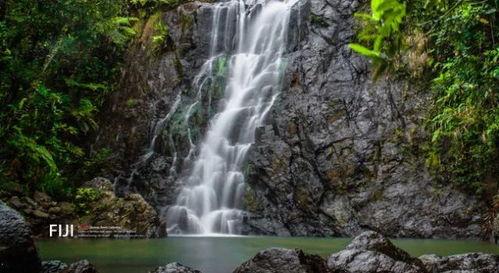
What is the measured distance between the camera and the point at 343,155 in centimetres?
1638

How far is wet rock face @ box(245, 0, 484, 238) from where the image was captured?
15.3 meters

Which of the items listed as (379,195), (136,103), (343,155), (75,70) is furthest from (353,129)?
(75,70)

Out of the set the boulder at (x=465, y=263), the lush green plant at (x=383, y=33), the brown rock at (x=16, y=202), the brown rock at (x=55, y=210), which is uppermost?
the lush green plant at (x=383, y=33)

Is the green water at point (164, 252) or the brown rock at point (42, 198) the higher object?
the brown rock at point (42, 198)

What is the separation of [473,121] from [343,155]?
5023mm

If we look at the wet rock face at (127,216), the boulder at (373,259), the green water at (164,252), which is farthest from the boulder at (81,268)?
the wet rock face at (127,216)

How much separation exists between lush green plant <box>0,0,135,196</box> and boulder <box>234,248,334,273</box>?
5249 millimetres

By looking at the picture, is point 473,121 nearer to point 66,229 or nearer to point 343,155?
point 343,155

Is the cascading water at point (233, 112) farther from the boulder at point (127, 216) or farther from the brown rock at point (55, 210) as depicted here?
the brown rock at point (55, 210)

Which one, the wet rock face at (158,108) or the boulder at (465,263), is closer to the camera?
the boulder at (465,263)

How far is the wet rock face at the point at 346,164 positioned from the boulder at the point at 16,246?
9.58 metres

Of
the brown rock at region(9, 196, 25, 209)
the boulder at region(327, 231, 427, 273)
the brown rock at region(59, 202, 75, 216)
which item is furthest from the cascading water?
the boulder at region(327, 231, 427, 273)

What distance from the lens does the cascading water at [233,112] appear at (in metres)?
16.0

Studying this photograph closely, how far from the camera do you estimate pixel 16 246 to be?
6375 millimetres
